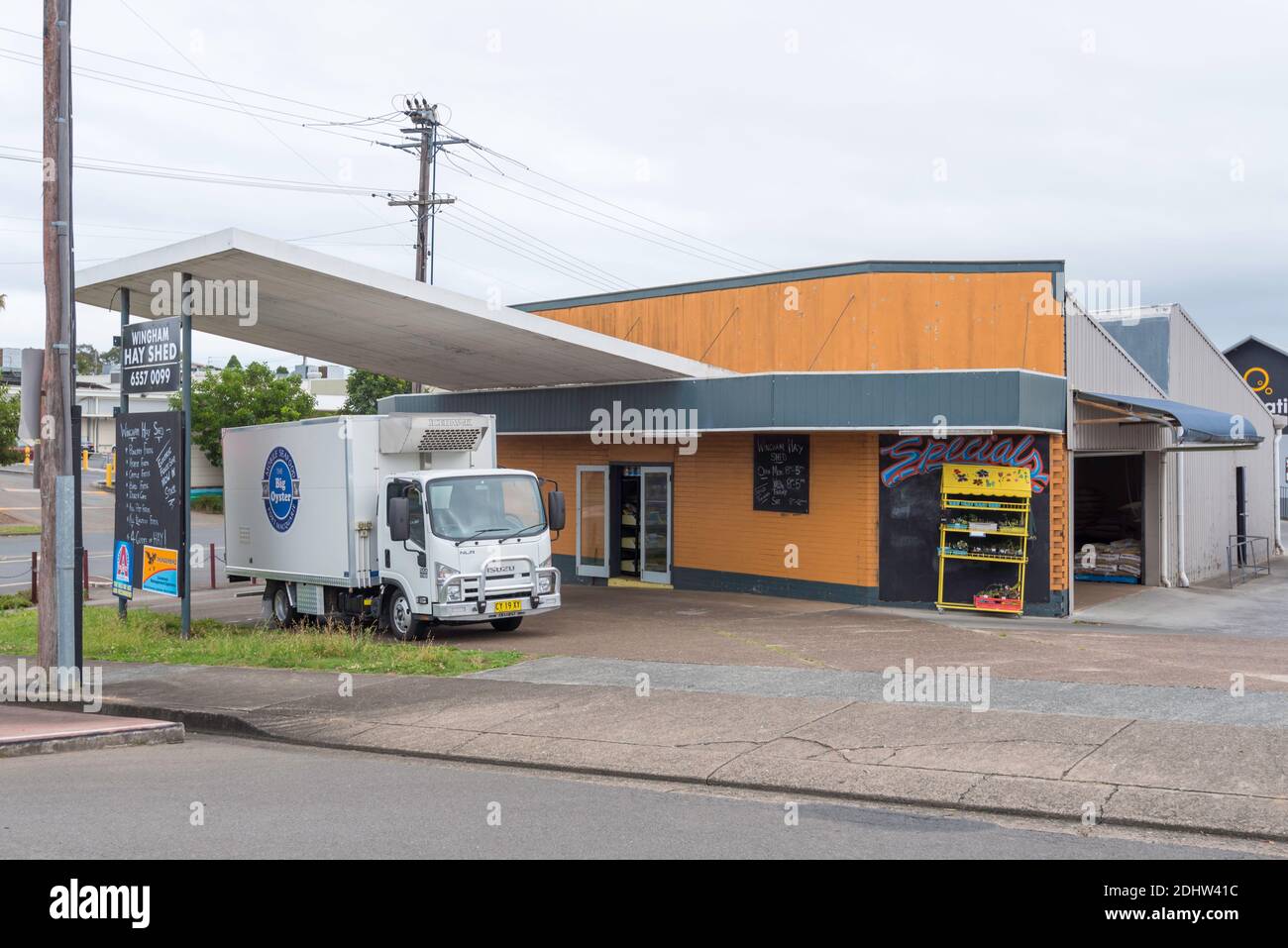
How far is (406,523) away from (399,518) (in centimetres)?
14

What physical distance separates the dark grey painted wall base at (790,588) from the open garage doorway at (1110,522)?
5003mm

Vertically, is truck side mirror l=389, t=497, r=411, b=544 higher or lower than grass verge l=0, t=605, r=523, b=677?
higher

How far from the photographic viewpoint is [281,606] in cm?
1820

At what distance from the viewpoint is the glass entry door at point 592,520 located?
2306 cm

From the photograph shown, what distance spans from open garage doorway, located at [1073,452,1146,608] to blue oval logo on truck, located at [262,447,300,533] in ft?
46.5

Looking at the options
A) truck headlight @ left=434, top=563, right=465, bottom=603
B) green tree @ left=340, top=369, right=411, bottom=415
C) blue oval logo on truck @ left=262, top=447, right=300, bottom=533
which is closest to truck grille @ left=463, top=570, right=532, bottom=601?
truck headlight @ left=434, top=563, right=465, bottom=603

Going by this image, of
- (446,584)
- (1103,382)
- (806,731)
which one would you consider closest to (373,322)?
(446,584)

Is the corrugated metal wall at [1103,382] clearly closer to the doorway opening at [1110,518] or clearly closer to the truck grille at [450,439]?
the doorway opening at [1110,518]

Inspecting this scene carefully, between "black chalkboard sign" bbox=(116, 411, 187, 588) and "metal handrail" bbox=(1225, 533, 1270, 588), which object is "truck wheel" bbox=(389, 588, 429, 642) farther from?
"metal handrail" bbox=(1225, 533, 1270, 588)

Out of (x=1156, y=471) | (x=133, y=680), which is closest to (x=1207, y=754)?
(x=133, y=680)

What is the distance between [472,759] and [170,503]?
8331 millimetres

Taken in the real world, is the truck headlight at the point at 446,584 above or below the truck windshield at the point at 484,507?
below

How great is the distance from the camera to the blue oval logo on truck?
17.0 m

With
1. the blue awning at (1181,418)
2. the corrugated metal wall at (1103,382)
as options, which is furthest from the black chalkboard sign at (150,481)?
the blue awning at (1181,418)
